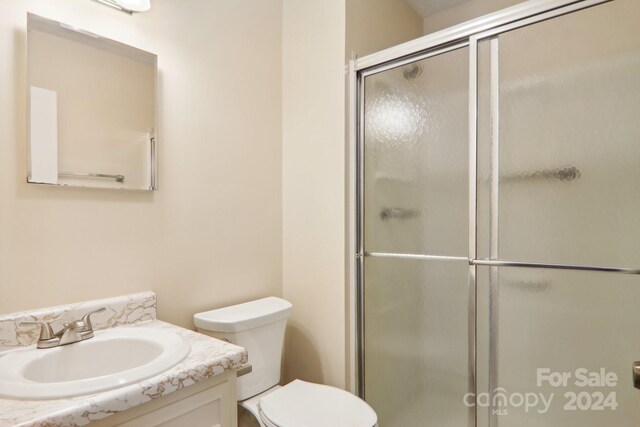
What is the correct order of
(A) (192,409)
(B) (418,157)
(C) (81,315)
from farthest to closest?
(B) (418,157), (C) (81,315), (A) (192,409)

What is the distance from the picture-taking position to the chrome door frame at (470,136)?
1256 millimetres

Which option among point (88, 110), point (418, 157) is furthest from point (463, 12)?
point (88, 110)

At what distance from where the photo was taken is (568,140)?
3.98 feet

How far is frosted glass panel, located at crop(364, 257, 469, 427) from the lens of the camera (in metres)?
1.48

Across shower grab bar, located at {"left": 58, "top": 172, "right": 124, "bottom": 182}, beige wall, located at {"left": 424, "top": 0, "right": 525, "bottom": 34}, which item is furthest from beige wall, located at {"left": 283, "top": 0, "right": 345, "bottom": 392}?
beige wall, located at {"left": 424, "top": 0, "right": 525, "bottom": 34}

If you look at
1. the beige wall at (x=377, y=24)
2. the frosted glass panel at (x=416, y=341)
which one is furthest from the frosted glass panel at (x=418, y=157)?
the beige wall at (x=377, y=24)

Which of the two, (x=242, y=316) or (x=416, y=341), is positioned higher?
(x=242, y=316)

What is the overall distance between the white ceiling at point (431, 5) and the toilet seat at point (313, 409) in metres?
2.24

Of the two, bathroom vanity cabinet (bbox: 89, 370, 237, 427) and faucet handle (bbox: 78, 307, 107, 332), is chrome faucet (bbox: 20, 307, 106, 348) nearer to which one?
faucet handle (bbox: 78, 307, 107, 332)

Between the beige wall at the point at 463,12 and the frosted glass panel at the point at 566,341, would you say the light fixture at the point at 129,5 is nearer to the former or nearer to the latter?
the frosted glass panel at the point at 566,341

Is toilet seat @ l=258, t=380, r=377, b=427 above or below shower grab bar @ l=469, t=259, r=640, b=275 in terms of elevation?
below

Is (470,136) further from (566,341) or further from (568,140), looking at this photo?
(566,341)

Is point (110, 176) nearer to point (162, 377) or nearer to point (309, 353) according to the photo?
Answer: point (162, 377)

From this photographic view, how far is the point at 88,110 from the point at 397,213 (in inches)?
50.9
